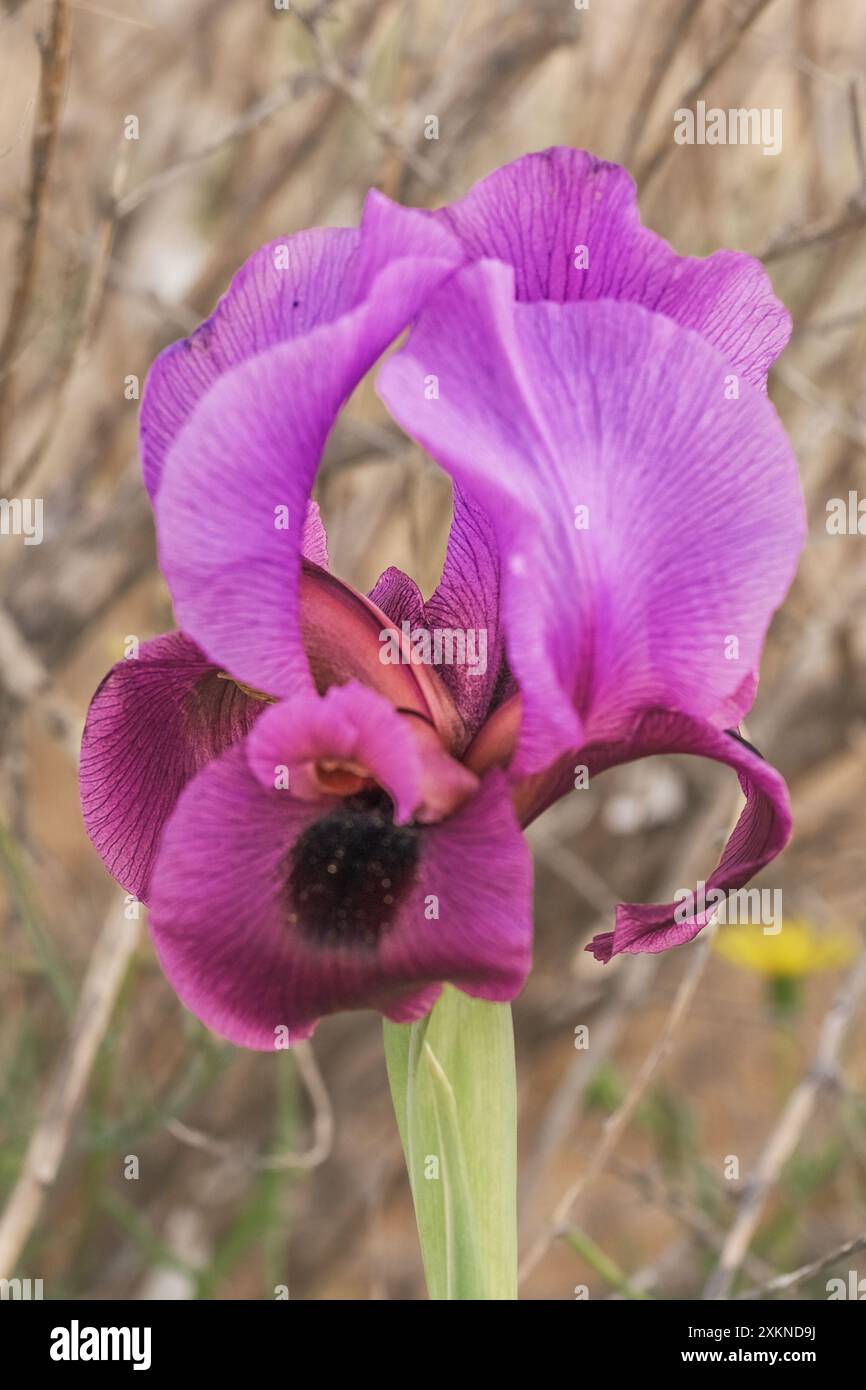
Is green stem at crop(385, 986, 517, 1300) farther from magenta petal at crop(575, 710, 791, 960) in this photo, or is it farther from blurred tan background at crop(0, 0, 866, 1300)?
blurred tan background at crop(0, 0, 866, 1300)

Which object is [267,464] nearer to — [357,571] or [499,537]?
[499,537]

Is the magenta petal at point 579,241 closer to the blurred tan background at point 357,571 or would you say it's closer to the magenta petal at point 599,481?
the magenta petal at point 599,481

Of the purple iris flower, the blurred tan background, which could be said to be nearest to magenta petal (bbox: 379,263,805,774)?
the purple iris flower

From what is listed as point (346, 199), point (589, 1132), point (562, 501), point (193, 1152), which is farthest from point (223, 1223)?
point (562, 501)

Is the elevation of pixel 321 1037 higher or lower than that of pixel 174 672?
higher

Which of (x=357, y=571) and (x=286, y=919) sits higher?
(x=357, y=571)

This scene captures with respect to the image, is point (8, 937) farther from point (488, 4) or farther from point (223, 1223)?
point (488, 4)

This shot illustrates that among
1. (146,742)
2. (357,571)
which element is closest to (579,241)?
(146,742)
